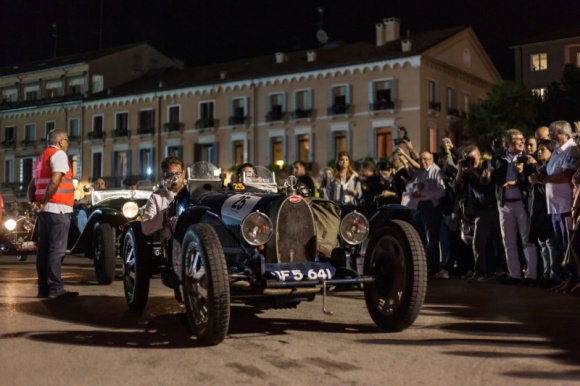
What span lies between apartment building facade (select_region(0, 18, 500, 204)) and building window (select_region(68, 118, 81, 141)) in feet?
1.31

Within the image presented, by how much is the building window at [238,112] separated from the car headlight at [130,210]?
138 ft

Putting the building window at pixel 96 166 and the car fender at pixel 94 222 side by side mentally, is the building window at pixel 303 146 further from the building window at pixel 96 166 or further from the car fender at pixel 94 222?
the car fender at pixel 94 222

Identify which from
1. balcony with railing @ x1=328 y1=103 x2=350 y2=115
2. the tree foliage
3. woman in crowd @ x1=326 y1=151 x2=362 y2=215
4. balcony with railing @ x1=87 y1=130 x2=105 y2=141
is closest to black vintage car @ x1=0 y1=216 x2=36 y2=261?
woman in crowd @ x1=326 y1=151 x2=362 y2=215

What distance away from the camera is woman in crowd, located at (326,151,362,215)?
12.2 meters

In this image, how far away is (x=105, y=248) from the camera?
10227 mm

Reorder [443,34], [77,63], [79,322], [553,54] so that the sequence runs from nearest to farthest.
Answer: [79,322] < [443,34] < [553,54] < [77,63]

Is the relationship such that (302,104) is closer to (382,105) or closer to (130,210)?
(382,105)

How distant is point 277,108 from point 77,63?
21.9 metres

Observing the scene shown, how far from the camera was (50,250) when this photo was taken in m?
8.76

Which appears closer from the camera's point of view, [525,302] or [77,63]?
[525,302]

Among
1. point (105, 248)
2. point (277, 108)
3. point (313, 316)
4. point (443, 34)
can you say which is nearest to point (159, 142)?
point (277, 108)

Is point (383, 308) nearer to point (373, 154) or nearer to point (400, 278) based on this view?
point (400, 278)

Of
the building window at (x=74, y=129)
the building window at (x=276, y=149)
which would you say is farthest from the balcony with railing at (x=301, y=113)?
the building window at (x=74, y=129)

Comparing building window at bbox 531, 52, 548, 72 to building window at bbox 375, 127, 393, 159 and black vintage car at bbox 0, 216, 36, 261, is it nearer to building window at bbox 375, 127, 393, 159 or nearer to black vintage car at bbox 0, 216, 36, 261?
building window at bbox 375, 127, 393, 159
